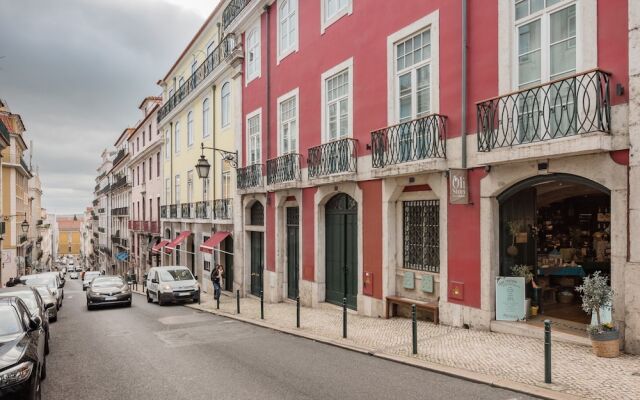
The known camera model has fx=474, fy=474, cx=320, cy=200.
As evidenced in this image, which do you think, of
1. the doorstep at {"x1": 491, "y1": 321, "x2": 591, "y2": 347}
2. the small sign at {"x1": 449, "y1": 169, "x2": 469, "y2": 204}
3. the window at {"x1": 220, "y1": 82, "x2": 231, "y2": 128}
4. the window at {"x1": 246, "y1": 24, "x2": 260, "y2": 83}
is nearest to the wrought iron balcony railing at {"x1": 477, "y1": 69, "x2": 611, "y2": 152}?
the small sign at {"x1": 449, "y1": 169, "x2": 469, "y2": 204}

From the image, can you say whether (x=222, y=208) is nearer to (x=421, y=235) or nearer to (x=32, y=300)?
(x=32, y=300)

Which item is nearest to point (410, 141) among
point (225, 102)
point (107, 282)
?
point (225, 102)

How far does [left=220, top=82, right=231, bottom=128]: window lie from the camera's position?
22.4 metres

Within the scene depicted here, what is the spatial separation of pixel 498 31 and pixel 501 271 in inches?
186

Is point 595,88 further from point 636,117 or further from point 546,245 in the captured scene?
point 546,245

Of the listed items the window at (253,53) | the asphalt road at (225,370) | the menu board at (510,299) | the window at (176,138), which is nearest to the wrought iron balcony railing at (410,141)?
the menu board at (510,299)

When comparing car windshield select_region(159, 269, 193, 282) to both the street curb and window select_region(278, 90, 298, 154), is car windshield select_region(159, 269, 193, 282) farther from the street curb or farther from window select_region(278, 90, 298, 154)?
the street curb

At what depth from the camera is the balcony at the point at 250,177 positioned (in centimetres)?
1847

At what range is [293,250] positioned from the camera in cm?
1700

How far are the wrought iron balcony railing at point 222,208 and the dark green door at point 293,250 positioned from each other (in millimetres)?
4842

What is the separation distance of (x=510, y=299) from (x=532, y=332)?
0.75 meters

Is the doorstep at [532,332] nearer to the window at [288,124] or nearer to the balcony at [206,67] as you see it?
the window at [288,124]

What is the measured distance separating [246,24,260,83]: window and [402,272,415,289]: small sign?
444 inches

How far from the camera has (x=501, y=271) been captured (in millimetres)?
9531
